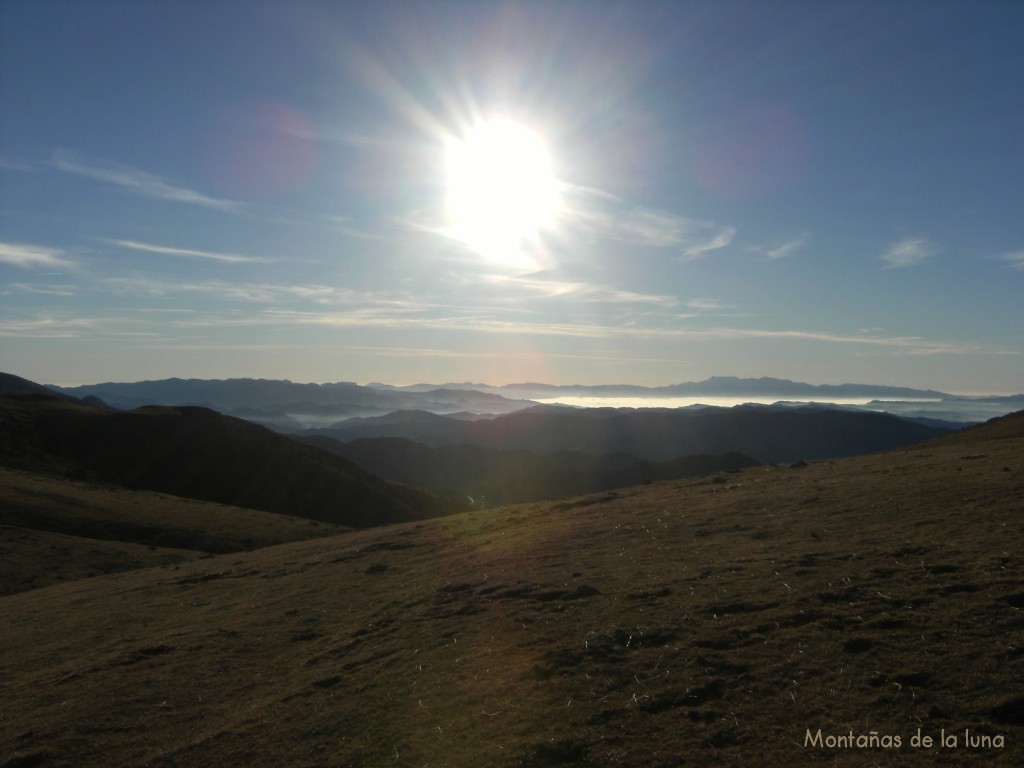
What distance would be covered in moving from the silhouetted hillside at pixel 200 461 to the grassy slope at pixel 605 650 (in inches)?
2188

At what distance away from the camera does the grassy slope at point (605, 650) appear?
789 cm

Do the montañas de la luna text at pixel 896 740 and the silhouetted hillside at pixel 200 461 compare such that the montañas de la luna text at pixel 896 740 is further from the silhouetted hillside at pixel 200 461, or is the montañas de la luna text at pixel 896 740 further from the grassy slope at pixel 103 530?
the silhouetted hillside at pixel 200 461

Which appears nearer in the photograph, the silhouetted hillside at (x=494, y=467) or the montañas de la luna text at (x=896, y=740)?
the montañas de la luna text at (x=896, y=740)

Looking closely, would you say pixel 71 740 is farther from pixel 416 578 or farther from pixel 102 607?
pixel 102 607

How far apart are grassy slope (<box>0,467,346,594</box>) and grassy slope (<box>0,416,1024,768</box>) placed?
46.6 feet

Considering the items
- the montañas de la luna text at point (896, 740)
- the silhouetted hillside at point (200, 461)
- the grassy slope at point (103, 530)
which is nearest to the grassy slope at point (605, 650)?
the montañas de la luna text at point (896, 740)

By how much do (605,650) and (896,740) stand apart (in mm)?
4346

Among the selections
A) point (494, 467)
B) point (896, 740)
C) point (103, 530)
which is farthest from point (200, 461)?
point (896, 740)

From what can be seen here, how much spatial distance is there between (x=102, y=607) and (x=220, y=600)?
4749mm

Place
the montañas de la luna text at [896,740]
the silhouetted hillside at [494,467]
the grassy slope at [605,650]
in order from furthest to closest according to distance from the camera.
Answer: the silhouetted hillside at [494,467], the grassy slope at [605,650], the montañas de la luna text at [896,740]

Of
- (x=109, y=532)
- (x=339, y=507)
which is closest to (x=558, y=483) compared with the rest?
(x=339, y=507)

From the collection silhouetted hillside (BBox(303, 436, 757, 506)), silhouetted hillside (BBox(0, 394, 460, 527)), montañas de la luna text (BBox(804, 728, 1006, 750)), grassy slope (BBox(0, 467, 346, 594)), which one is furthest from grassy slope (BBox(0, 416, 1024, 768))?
silhouetted hillside (BBox(303, 436, 757, 506))

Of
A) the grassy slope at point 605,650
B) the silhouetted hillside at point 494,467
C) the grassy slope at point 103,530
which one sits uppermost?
the grassy slope at point 605,650

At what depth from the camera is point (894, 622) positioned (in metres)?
9.59
